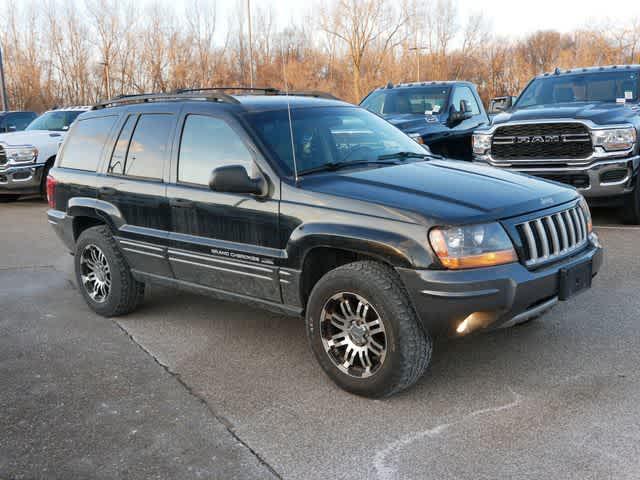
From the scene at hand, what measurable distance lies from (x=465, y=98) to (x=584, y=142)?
13.3 feet

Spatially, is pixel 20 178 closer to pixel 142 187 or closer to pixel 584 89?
pixel 142 187

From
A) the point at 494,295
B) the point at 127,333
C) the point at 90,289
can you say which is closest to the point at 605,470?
the point at 494,295

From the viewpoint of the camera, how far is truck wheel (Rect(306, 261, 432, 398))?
3.59 meters

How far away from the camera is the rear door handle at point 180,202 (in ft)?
15.1

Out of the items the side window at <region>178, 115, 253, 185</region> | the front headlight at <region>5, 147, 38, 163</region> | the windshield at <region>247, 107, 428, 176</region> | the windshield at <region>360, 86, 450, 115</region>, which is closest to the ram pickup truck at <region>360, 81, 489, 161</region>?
the windshield at <region>360, 86, 450, 115</region>

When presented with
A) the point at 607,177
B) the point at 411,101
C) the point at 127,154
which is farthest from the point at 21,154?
the point at 607,177

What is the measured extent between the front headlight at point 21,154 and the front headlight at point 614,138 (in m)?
9.83

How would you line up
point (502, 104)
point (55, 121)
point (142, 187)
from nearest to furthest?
point (142, 187) → point (502, 104) → point (55, 121)

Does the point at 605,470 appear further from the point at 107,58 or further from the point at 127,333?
the point at 107,58

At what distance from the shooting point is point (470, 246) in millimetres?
3498

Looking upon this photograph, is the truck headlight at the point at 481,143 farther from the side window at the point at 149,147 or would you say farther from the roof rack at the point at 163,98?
the side window at the point at 149,147

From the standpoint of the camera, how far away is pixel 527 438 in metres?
3.25

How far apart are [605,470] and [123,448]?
7.30 ft

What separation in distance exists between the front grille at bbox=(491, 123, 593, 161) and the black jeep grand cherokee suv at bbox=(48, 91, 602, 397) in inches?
136
